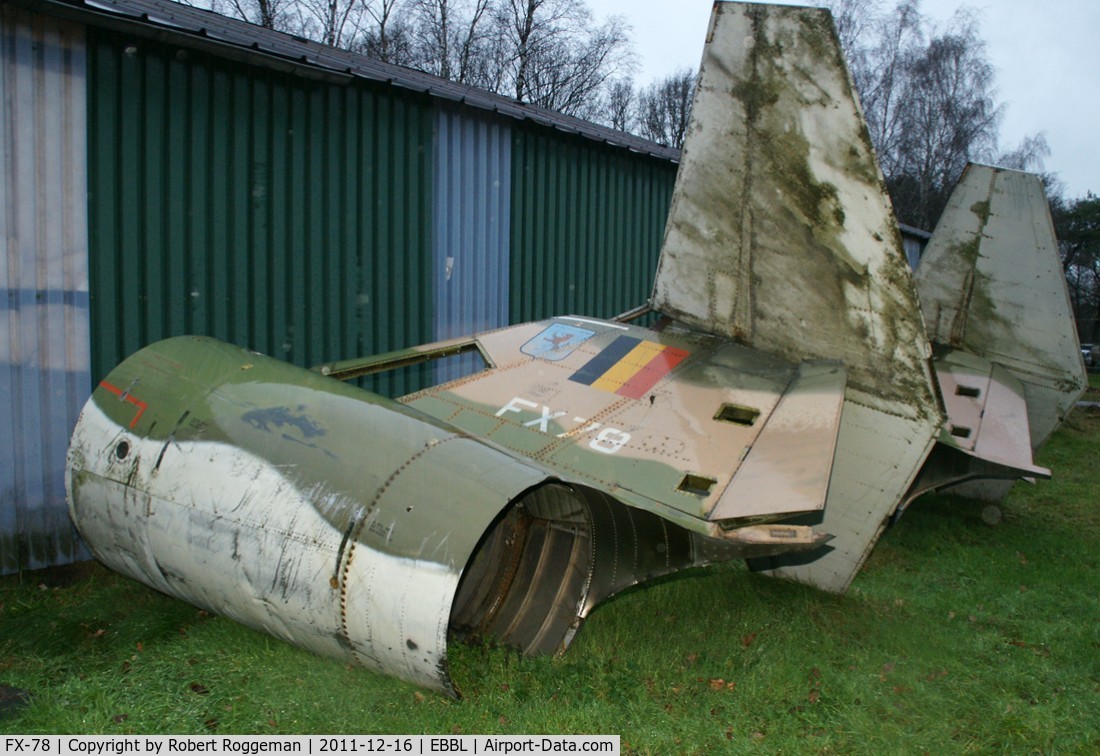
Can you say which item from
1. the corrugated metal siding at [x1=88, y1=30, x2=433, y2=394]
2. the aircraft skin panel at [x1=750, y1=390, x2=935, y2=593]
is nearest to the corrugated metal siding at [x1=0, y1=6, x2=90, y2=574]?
the corrugated metal siding at [x1=88, y1=30, x2=433, y2=394]

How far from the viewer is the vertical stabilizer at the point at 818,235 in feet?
17.7

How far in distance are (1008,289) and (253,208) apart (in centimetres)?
765

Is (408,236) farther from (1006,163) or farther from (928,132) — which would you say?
(1006,163)

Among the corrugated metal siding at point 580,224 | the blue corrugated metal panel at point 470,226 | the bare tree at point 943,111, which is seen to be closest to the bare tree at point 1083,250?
the bare tree at point 943,111

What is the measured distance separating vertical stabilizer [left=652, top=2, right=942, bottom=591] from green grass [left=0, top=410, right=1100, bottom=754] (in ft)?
2.56

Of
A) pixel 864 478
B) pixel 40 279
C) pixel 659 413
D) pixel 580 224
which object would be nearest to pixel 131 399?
pixel 40 279

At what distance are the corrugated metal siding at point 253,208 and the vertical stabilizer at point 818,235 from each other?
347cm

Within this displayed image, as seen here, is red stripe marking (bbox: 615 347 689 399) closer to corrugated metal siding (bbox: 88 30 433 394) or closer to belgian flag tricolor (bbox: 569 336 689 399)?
belgian flag tricolor (bbox: 569 336 689 399)

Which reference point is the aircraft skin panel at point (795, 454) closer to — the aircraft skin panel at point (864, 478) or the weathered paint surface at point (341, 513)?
the weathered paint surface at point (341, 513)

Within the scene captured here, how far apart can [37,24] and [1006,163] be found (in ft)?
133

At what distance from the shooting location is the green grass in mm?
4039

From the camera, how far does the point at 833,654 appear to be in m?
5.15

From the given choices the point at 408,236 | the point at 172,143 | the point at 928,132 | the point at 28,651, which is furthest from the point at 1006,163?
the point at 28,651

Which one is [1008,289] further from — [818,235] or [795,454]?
[795,454]
